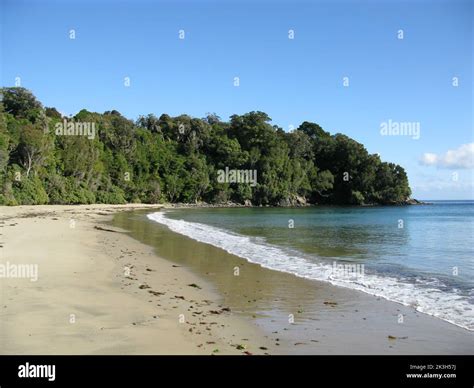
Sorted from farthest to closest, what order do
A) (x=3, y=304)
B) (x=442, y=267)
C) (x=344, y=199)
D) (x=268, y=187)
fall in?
(x=344, y=199) → (x=268, y=187) → (x=442, y=267) → (x=3, y=304)

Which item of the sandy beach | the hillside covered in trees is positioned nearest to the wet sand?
the sandy beach

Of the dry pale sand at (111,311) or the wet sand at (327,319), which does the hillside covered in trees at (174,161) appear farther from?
the wet sand at (327,319)

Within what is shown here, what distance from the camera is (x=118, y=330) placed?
20.3 ft

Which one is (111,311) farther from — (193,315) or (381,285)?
(381,285)

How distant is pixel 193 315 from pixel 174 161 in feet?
284

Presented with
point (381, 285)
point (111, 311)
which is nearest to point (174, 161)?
point (381, 285)

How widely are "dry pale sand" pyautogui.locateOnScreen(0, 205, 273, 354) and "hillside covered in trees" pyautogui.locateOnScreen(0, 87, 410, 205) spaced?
39.7 metres

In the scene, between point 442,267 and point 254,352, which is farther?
point 442,267

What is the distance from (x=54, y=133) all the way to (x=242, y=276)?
62245mm

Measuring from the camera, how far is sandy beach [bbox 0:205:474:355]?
5750 millimetres

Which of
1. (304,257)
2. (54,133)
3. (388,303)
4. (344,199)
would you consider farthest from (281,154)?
(388,303)

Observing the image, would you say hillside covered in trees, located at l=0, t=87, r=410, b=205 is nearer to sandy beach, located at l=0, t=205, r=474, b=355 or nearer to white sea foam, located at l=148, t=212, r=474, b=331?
white sea foam, located at l=148, t=212, r=474, b=331

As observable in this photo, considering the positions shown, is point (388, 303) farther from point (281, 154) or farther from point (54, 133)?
point (281, 154)
